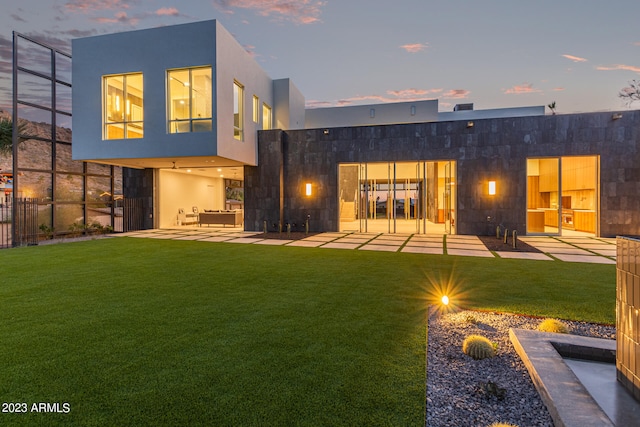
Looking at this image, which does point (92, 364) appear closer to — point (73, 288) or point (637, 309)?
point (73, 288)

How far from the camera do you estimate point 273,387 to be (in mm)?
2127

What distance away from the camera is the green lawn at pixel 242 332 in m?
1.95

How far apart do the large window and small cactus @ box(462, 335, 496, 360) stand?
33.4ft

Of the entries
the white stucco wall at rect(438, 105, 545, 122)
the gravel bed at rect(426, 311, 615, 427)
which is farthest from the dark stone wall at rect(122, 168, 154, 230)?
the white stucco wall at rect(438, 105, 545, 122)

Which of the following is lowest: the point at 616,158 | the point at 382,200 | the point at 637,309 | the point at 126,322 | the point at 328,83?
the point at 126,322

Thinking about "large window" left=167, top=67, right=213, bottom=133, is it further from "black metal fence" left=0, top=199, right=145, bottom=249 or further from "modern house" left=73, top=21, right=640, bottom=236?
"black metal fence" left=0, top=199, right=145, bottom=249

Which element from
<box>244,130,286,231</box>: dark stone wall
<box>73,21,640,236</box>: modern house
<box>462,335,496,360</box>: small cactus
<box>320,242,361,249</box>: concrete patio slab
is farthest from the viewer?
<box>244,130,286,231</box>: dark stone wall

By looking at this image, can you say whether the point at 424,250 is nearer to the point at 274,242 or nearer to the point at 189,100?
the point at 274,242

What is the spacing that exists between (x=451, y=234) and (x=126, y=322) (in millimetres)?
11508

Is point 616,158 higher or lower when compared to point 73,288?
higher

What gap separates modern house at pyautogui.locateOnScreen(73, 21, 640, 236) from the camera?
1079cm

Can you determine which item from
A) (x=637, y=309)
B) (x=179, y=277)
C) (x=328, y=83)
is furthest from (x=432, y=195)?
(x=637, y=309)

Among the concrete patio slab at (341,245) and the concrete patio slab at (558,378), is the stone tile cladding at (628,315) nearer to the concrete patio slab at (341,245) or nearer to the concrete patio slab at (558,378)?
the concrete patio slab at (558,378)

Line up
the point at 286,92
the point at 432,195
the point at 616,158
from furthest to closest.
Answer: the point at 432,195
the point at 286,92
the point at 616,158
